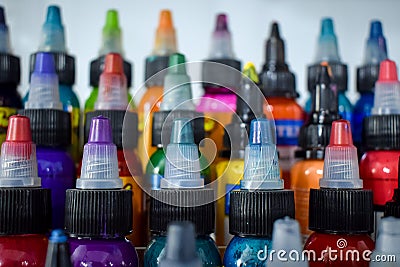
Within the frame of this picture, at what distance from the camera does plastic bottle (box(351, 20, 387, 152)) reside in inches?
27.8

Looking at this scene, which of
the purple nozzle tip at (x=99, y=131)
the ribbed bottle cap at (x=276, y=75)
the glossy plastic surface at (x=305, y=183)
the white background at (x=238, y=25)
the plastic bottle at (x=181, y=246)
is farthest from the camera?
the white background at (x=238, y=25)

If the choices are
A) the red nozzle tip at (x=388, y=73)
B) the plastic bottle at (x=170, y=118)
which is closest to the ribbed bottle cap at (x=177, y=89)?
the plastic bottle at (x=170, y=118)

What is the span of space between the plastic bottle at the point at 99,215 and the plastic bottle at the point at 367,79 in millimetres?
332

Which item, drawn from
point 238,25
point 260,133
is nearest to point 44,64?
point 260,133

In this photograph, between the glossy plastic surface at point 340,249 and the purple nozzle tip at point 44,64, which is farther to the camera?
the purple nozzle tip at point 44,64

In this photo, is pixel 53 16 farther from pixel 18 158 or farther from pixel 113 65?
pixel 18 158

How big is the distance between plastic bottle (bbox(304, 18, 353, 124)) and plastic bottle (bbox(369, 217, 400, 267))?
0.29m

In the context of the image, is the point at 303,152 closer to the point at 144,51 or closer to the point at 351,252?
the point at 351,252

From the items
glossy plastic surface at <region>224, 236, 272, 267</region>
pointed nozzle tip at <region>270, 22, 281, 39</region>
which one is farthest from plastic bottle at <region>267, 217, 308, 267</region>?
pointed nozzle tip at <region>270, 22, 281, 39</region>

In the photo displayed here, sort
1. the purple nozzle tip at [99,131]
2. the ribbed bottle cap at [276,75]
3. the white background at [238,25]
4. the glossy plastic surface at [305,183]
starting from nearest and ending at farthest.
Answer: the purple nozzle tip at [99,131], the glossy plastic surface at [305,183], the ribbed bottle cap at [276,75], the white background at [238,25]

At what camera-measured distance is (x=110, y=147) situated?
1.55 feet

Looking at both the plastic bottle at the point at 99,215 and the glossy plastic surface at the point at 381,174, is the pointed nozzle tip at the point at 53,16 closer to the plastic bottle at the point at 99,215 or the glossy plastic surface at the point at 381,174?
the plastic bottle at the point at 99,215

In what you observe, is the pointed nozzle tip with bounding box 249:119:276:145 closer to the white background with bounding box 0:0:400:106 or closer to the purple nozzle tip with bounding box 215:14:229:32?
the purple nozzle tip with bounding box 215:14:229:32

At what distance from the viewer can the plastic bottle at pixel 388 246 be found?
1.38 feet
